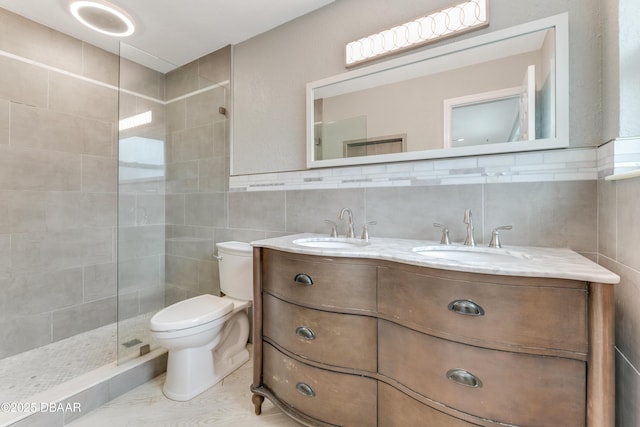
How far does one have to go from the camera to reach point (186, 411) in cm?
145

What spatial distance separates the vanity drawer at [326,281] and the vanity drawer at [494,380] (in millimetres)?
190

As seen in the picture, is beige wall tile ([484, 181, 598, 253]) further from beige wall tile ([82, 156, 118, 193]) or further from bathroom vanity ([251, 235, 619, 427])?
beige wall tile ([82, 156, 118, 193])

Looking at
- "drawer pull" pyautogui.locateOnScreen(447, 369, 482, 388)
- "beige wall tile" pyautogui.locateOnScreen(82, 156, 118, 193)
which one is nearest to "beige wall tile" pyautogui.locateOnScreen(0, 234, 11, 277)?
"beige wall tile" pyautogui.locateOnScreen(82, 156, 118, 193)

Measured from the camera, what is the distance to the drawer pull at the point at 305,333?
3.88 feet

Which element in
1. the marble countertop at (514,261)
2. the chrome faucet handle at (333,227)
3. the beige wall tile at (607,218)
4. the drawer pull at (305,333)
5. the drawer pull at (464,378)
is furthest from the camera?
the chrome faucet handle at (333,227)

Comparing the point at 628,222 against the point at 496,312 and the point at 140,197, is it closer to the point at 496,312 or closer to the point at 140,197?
the point at 496,312

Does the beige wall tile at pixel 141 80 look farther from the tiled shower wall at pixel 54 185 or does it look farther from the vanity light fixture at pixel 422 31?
the vanity light fixture at pixel 422 31

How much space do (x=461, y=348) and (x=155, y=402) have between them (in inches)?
65.7

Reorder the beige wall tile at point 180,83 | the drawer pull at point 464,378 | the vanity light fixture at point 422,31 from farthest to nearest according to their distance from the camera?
the beige wall tile at point 180,83
the vanity light fixture at point 422,31
the drawer pull at point 464,378

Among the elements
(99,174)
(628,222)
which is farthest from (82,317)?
(628,222)

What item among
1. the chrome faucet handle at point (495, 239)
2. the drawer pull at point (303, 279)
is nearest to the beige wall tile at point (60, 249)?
the drawer pull at point (303, 279)

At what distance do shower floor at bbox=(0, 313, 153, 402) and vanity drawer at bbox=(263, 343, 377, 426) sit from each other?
44.3 inches

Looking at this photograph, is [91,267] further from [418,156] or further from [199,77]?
[418,156]

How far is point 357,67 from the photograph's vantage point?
5.33 ft
